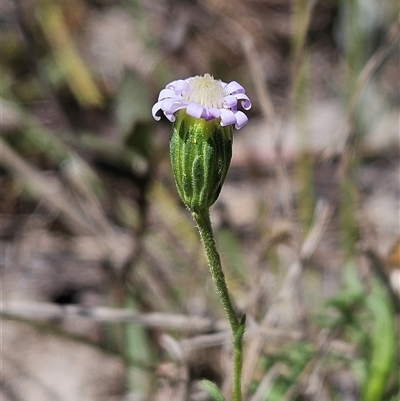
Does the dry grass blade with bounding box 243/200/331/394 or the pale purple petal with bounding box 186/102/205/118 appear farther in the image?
the dry grass blade with bounding box 243/200/331/394

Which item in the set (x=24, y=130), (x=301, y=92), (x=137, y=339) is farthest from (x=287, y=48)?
(x=137, y=339)

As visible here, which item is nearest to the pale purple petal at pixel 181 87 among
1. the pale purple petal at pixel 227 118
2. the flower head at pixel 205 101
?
the flower head at pixel 205 101

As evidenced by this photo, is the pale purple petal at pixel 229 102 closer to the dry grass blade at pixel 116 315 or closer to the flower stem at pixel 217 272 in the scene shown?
the flower stem at pixel 217 272

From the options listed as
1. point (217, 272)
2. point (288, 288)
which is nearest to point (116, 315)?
point (288, 288)

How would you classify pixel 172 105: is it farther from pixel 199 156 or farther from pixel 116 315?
pixel 116 315

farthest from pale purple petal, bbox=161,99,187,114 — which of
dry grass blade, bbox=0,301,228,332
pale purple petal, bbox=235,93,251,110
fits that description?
dry grass blade, bbox=0,301,228,332

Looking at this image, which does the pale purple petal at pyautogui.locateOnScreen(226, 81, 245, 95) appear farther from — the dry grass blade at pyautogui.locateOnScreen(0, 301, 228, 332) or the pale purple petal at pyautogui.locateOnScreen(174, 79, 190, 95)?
the dry grass blade at pyautogui.locateOnScreen(0, 301, 228, 332)

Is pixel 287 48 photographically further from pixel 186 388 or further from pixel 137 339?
pixel 186 388
